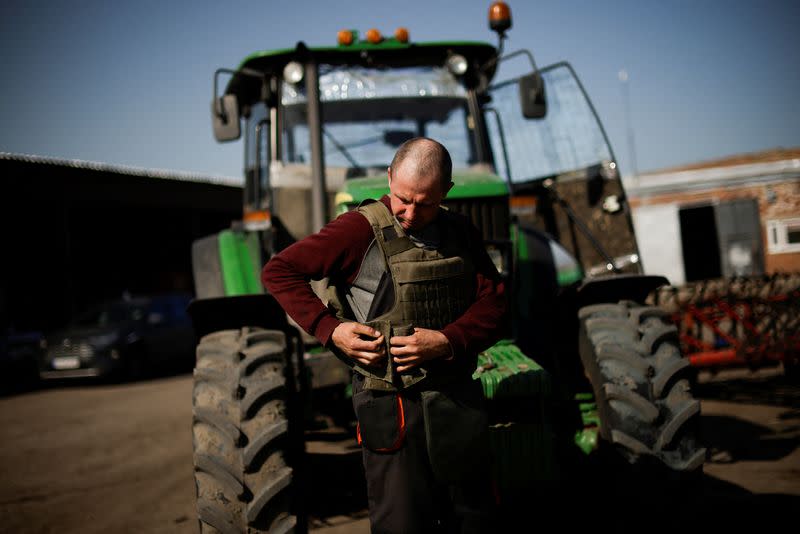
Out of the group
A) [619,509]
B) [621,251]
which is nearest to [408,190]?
[619,509]

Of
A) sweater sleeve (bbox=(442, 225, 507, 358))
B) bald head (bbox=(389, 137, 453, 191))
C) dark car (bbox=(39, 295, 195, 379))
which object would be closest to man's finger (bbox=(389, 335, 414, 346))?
sweater sleeve (bbox=(442, 225, 507, 358))

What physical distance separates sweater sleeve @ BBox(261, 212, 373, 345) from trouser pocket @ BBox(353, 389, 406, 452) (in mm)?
293

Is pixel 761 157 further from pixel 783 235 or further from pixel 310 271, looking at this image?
pixel 310 271

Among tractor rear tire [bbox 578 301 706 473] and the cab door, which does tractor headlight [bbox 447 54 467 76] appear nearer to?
the cab door

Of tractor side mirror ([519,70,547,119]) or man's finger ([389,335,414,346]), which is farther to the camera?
tractor side mirror ([519,70,547,119])

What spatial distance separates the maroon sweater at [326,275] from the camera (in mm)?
2400

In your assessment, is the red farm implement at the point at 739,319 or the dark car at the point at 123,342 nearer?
the red farm implement at the point at 739,319

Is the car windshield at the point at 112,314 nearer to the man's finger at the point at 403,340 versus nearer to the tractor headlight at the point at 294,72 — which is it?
the tractor headlight at the point at 294,72

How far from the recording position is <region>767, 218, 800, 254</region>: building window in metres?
19.0

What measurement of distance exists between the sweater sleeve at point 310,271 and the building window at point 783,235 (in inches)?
789

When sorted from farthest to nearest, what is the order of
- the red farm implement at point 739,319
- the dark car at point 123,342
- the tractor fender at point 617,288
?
the dark car at point 123,342
the red farm implement at point 739,319
the tractor fender at point 617,288

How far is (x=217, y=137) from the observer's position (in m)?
4.64

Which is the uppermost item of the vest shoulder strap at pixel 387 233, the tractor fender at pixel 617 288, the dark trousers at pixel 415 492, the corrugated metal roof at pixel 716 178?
the corrugated metal roof at pixel 716 178

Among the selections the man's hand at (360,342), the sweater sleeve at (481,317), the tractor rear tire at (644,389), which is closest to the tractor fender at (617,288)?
the tractor rear tire at (644,389)
